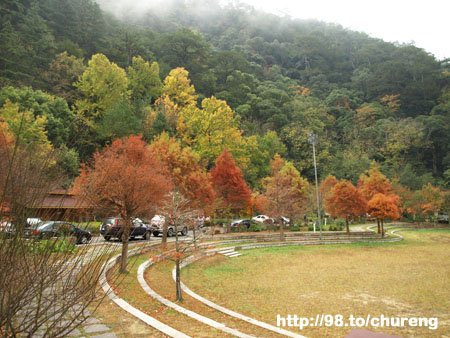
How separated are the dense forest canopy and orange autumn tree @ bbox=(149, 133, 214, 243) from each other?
19.6ft

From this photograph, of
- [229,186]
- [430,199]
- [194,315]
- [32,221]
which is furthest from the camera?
[430,199]

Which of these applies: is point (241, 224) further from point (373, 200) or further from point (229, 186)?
point (373, 200)

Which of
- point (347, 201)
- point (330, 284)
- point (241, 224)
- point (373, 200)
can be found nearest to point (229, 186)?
point (241, 224)

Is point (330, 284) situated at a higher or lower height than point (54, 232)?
lower

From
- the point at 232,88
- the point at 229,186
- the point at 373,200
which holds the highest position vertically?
the point at 232,88

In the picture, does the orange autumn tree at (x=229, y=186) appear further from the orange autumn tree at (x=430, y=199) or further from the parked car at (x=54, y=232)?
the orange autumn tree at (x=430, y=199)

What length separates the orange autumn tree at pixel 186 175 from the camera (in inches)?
972

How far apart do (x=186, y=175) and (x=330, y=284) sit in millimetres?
14349

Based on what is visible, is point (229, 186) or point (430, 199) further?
point (430, 199)

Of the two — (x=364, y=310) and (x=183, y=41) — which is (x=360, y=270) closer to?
(x=364, y=310)

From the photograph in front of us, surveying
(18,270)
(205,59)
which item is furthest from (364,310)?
(205,59)

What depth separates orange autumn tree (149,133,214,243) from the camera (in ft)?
81.0

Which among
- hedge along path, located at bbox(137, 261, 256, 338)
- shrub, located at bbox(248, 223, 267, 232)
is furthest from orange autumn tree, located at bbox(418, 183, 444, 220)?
hedge along path, located at bbox(137, 261, 256, 338)

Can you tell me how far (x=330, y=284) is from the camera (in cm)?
1435
